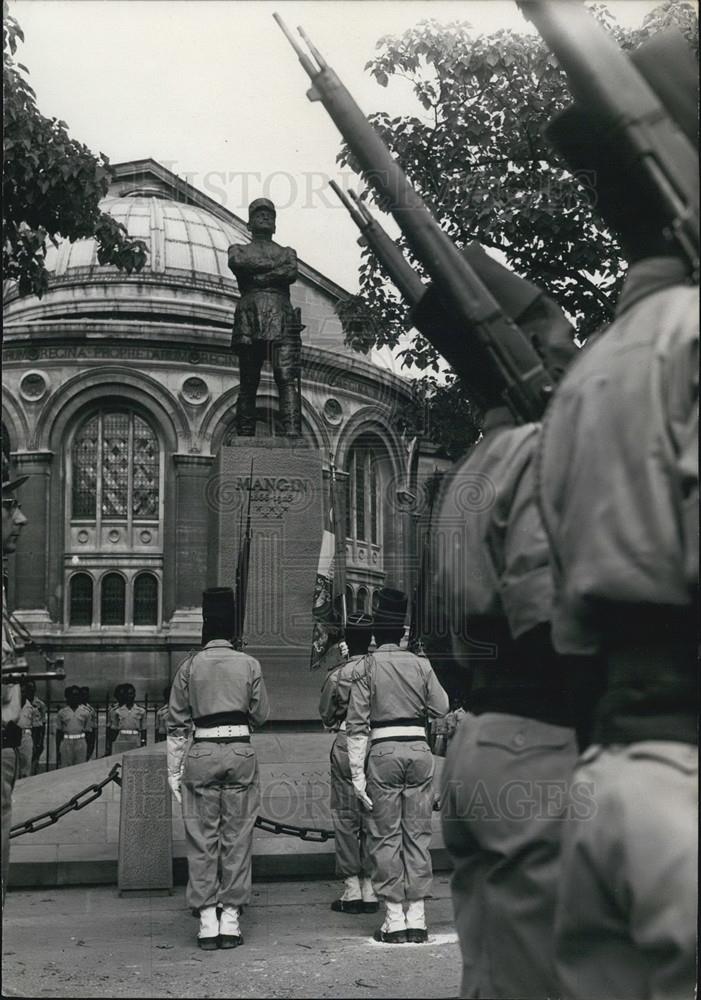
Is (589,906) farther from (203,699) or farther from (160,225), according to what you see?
(160,225)

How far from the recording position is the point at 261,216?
13695mm

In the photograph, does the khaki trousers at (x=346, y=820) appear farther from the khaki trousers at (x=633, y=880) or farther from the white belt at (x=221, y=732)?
the khaki trousers at (x=633, y=880)

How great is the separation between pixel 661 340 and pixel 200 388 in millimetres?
34299

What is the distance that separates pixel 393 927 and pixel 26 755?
1186cm

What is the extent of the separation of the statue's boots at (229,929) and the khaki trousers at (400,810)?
92 cm

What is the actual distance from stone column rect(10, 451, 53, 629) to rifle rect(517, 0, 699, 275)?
111 ft

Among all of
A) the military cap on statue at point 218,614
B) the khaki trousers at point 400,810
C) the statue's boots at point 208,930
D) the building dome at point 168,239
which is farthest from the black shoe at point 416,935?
the building dome at point 168,239

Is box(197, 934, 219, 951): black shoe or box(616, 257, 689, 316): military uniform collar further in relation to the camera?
box(197, 934, 219, 951): black shoe

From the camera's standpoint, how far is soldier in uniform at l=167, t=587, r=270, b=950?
331 inches

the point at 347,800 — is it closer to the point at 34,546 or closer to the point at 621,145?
the point at 621,145

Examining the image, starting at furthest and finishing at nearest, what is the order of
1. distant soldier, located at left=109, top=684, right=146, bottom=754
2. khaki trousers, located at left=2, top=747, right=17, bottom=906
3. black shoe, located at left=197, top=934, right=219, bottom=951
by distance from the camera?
distant soldier, located at left=109, top=684, right=146, bottom=754
black shoe, located at left=197, top=934, right=219, bottom=951
khaki trousers, located at left=2, top=747, right=17, bottom=906

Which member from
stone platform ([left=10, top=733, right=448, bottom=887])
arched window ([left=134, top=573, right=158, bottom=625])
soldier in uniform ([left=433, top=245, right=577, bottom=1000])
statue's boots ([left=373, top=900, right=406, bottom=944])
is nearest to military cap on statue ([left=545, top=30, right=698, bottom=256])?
soldier in uniform ([left=433, top=245, right=577, bottom=1000])

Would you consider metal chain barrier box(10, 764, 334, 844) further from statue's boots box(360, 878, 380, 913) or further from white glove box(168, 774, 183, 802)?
white glove box(168, 774, 183, 802)

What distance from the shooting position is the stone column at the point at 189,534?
36.1m
